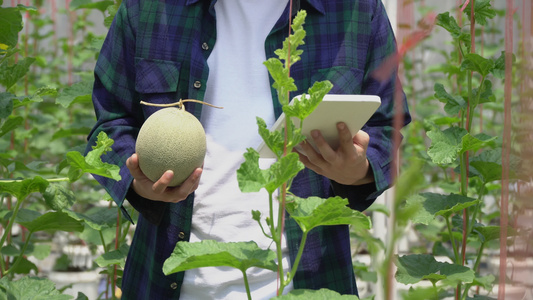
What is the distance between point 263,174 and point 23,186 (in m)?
0.71

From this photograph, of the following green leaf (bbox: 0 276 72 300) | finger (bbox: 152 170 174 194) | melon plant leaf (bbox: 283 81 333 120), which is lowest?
green leaf (bbox: 0 276 72 300)

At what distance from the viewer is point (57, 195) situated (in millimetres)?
1457

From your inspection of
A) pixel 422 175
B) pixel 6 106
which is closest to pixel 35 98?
pixel 6 106

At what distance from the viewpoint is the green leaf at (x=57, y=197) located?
4.74ft

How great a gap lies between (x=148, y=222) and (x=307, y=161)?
418mm

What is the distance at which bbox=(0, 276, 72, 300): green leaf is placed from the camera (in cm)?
120

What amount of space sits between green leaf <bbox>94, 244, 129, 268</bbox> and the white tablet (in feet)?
2.57

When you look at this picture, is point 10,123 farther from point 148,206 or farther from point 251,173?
point 251,173

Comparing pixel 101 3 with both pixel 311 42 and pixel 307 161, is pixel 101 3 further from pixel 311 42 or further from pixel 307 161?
pixel 307 161

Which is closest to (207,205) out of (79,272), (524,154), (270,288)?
(270,288)

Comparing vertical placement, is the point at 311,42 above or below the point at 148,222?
above

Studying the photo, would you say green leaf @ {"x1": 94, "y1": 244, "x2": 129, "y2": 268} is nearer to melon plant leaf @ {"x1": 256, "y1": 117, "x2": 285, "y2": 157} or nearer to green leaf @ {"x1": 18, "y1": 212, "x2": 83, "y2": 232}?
green leaf @ {"x1": 18, "y1": 212, "x2": 83, "y2": 232}

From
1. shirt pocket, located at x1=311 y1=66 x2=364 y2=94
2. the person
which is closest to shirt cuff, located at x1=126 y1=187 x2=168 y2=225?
the person

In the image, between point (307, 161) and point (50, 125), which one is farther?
point (50, 125)
